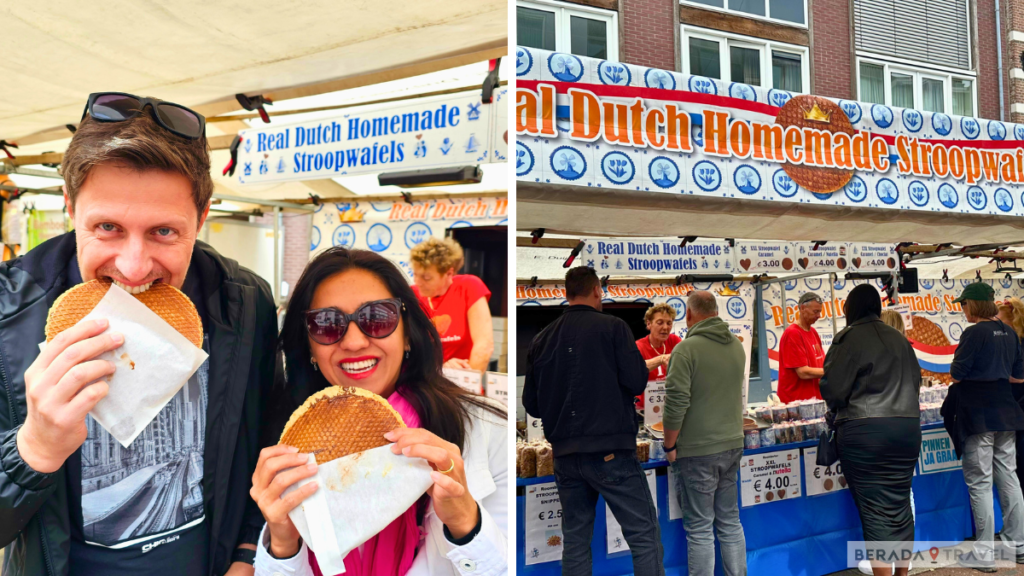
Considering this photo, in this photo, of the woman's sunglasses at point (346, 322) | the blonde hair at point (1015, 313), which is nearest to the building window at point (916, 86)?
the blonde hair at point (1015, 313)

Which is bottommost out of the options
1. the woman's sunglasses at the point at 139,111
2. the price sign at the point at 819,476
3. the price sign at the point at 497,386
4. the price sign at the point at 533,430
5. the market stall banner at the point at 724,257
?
the price sign at the point at 819,476

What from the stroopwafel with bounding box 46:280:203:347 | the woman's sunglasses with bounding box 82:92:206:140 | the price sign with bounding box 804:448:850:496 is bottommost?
the price sign with bounding box 804:448:850:496

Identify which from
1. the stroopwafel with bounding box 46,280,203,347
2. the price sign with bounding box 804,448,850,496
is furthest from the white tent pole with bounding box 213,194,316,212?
the price sign with bounding box 804,448,850,496

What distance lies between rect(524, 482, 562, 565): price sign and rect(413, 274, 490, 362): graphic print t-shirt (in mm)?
1342

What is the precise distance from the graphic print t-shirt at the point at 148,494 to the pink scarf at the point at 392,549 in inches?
9.9

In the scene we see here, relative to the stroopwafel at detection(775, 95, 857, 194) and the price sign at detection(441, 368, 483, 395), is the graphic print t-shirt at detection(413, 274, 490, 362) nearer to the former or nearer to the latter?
the price sign at detection(441, 368, 483, 395)

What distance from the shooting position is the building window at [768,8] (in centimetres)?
611

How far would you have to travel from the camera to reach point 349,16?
1341mm

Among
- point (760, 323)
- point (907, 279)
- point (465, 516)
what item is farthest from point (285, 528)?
point (907, 279)

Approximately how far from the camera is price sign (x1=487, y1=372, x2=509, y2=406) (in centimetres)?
150

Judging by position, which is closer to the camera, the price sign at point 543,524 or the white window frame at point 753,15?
the price sign at point 543,524

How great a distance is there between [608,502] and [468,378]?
1.70 meters

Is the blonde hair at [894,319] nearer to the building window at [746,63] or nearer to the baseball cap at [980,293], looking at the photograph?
the baseball cap at [980,293]

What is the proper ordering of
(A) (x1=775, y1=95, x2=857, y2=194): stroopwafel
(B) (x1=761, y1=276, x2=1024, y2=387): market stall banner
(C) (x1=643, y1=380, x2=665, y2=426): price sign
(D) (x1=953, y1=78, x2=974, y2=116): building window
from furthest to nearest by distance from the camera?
(B) (x1=761, y1=276, x2=1024, y2=387): market stall banner → (D) (x1=953, y1=78, x2=974, y2=116): building window → (C) (x1=643, y1=380, x2=665, y2=426): price sign → (A) (x1=775, y1=95, x2=857, y2=194): stroopwafel
